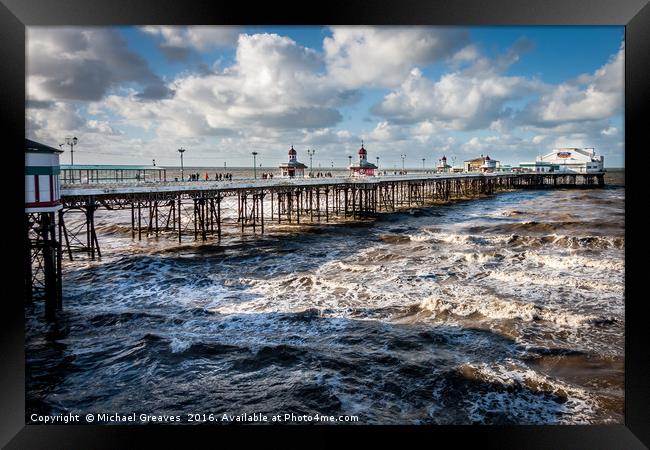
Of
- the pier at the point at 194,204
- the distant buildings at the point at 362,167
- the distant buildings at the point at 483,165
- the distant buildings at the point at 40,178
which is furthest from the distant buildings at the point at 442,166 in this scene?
the distant buildings at the point at 40,178

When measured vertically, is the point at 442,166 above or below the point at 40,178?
above

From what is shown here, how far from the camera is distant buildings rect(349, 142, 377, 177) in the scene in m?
51.0

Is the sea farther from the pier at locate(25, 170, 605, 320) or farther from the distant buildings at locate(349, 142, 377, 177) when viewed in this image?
the distant buildings at locate(349, 142, 377, 177)

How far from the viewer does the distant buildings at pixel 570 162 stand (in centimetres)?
8175

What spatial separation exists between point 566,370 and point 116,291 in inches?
602

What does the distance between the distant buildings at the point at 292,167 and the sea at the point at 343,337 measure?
20184 mm

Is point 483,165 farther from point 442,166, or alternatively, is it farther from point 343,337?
point 343,337

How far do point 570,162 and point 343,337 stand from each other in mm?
91544

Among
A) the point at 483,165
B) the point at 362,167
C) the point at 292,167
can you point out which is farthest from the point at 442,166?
the point at 292,167

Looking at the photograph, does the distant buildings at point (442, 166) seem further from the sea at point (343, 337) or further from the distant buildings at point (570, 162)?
the sea at point (343, 337)

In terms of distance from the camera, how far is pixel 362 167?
51469 mm

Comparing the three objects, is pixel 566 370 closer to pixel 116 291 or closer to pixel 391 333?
pixel 391 333
